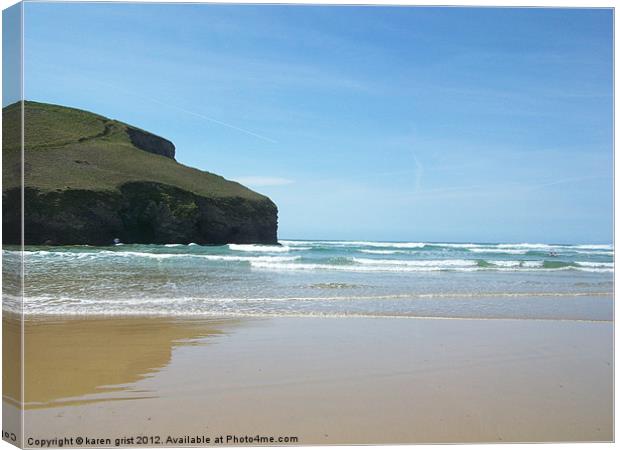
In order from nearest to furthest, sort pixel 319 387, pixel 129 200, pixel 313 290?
pixel 319 387 < pixel 313 290 < pixel 129 200

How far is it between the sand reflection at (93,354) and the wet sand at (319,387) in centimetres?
1

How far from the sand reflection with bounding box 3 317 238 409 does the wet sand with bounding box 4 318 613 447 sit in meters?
0.01

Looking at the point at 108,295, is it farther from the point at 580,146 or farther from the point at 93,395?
the point at 580,146

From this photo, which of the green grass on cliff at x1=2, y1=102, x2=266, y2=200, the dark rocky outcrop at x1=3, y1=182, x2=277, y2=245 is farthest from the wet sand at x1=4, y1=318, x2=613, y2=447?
the dark rocky outcrop at x1=3, y1=182, x2=277, y2=245

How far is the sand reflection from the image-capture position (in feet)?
11.4

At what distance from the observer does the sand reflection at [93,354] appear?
3.48m

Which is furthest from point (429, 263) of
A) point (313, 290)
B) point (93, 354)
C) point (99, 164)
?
point (99, 164)

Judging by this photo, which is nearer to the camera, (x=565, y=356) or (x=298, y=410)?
(x=298, y=410)

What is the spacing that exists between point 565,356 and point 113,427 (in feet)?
11.7

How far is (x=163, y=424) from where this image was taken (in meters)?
3.26

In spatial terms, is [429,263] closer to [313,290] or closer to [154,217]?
[313,290]

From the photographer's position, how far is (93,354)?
4.68 metres

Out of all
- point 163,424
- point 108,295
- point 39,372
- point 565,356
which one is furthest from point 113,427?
point 108,295

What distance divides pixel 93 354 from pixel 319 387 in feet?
6.79
